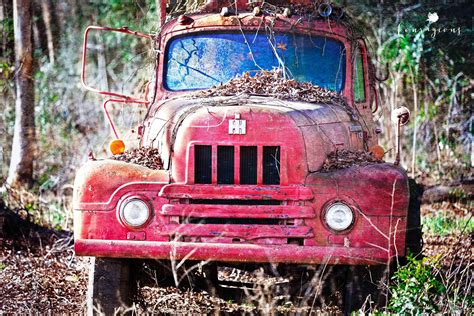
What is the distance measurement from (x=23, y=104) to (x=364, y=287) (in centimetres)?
779

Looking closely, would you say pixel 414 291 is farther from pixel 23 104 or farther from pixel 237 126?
pixel 23 104

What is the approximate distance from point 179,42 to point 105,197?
211 centimetres

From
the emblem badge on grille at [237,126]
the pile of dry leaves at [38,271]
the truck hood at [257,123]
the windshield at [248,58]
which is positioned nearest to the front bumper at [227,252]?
the truck hood at [257,123]

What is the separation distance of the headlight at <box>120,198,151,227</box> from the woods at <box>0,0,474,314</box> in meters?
0.12

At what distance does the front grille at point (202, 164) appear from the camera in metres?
6.16

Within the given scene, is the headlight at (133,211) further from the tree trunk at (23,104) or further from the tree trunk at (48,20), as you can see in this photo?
the tree trunk at (48,20)

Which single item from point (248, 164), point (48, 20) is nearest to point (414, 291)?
point (248, 164)

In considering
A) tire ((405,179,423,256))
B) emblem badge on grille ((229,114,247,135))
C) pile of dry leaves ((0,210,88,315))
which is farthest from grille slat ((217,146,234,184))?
tire ((405,179,423,256))

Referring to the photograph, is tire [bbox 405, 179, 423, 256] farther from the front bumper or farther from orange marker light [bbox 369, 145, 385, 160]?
the front bumper

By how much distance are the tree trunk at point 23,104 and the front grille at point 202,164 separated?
7038 mm

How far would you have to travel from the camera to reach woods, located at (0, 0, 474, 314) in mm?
6887

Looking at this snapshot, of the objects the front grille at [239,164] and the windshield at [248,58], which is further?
the windshield at [248,58]

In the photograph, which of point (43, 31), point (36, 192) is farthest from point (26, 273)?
point (43, 31)

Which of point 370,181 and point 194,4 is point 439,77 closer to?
point 194,4
